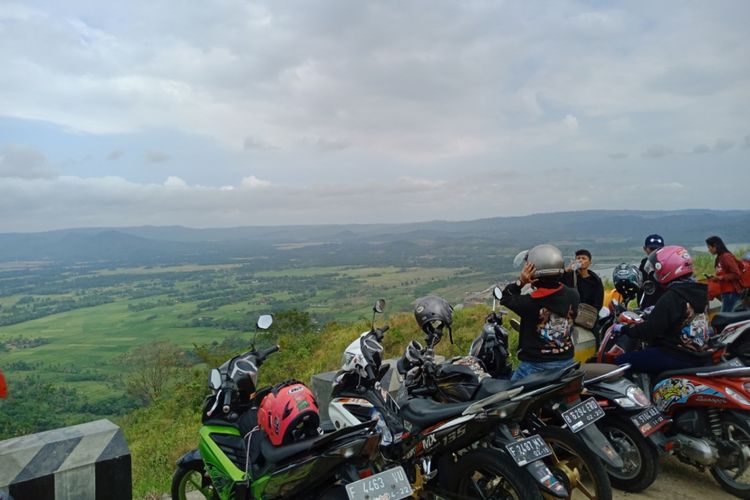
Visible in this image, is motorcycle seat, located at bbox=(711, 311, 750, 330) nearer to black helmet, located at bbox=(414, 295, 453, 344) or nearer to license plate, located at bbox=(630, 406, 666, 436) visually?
license plate, located at bbox=(630, 406, 666, 436)

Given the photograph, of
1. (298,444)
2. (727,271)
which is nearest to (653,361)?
(298,444)

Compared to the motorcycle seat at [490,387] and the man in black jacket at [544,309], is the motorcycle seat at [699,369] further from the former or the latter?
the motorcycle seat at [490,387]

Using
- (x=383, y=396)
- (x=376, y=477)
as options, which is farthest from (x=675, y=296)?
(x=376, y=477)

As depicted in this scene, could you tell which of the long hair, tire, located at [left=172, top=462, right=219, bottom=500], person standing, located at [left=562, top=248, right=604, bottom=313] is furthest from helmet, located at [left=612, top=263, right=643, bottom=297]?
tire, located at [left=172, top=462, right=219, bottom=500]

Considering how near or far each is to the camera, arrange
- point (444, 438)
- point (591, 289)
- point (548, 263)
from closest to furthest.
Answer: point (444, 438), point (548, 263), point (591, 289)

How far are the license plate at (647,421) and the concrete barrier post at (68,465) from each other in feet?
12.2

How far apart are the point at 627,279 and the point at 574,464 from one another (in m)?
2.85

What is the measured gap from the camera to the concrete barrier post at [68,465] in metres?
3.09

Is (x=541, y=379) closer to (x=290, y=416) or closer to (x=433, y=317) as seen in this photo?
(x=433, y=317)

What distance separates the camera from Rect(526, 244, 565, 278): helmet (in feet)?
12.1

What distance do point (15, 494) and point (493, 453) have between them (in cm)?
291

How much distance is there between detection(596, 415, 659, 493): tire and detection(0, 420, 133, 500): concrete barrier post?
363 centimetres

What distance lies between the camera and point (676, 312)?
13.1 ft

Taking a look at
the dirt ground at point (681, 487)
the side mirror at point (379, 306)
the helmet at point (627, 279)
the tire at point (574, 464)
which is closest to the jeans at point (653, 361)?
the dirt ground at point (681, 487)
